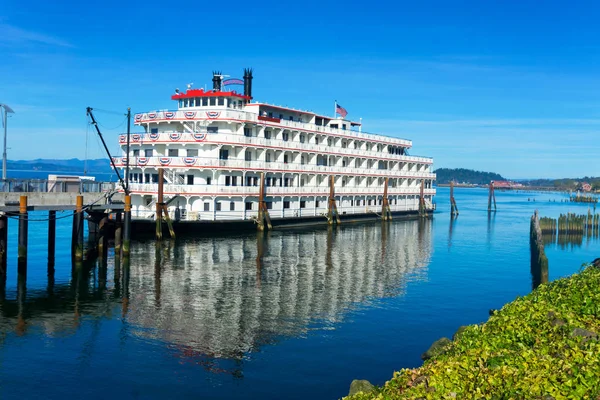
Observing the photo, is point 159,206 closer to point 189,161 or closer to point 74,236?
point 189,161

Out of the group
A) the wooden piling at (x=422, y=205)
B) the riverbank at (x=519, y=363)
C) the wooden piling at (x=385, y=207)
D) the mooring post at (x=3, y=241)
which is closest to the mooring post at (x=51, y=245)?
the mooring post at (x=3, y=241)

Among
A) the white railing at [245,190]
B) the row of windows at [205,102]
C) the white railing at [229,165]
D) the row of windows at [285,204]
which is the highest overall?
the row of windows at [205,102]

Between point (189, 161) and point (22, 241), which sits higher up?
point (189, 161)

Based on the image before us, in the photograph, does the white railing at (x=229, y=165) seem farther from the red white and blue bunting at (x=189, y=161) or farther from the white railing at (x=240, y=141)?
the white railing at (x=240, y=141)

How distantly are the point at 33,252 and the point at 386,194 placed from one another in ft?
152

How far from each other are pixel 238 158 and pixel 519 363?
44.3 m

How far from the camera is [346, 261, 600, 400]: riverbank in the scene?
11.3 meters

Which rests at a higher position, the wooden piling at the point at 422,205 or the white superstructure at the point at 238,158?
the white superstructure at the point at 238,158

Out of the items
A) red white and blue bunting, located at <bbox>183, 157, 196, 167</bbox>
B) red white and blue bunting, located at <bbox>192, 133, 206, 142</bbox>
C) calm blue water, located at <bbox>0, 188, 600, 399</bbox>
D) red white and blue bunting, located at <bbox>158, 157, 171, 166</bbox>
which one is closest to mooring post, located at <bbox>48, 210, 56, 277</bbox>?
calm blue water, located at <bbox>0, 188, 600, 399</bbox>

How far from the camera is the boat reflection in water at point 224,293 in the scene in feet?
75.3

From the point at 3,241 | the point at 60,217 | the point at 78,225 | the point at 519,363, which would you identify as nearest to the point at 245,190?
the point at 78,225

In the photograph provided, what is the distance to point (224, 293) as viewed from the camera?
30.2 meters

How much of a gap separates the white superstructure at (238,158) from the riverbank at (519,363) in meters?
37.6

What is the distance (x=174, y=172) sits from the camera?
2037 inches
